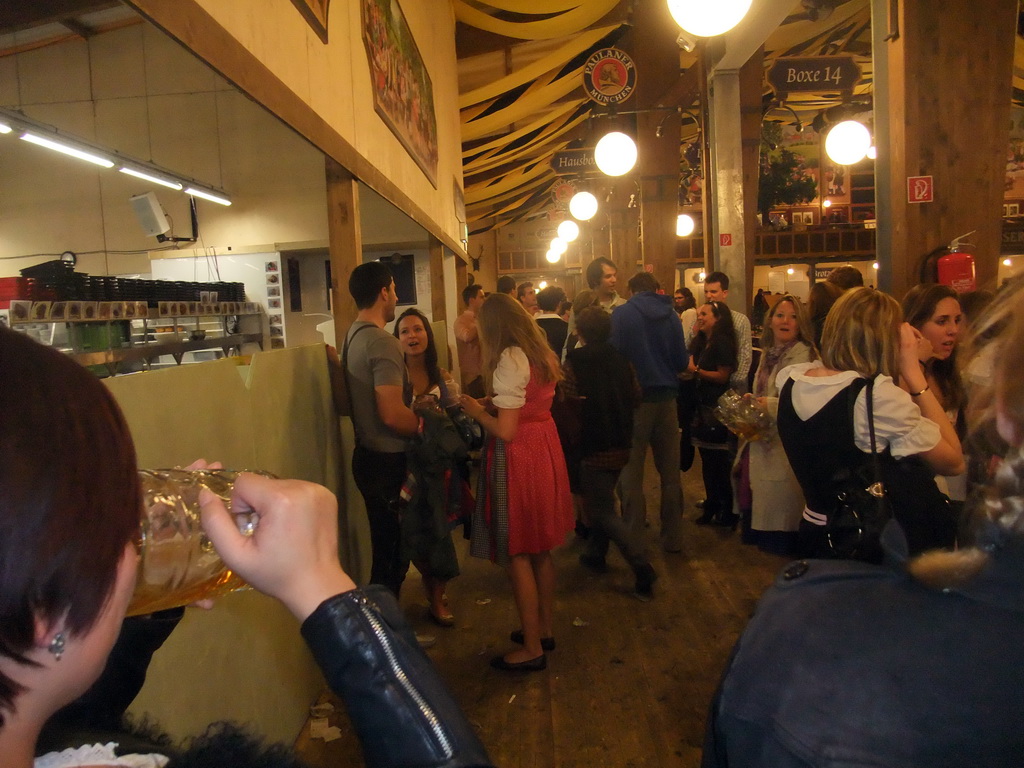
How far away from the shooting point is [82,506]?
1.97 ft

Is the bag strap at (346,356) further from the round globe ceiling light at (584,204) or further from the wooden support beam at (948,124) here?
the round globe ceiling light at (584,204)

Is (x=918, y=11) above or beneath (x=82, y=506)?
above

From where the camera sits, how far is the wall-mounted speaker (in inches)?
350

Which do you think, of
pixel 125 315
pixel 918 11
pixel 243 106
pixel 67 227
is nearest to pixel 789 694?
pixel 918 11

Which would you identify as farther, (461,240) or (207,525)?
(461,240)

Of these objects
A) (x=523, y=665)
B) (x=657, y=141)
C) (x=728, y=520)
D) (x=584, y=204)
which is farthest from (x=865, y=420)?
(x=584, y=204)

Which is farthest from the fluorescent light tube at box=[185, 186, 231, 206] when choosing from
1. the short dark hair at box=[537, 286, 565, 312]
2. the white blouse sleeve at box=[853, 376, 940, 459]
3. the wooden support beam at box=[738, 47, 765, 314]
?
the white blouse sleeve at box=[853, 376, 940, 459]

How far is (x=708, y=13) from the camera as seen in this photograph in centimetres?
395

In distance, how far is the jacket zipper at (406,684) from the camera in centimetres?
69

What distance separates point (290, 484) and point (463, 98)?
10.8 meters

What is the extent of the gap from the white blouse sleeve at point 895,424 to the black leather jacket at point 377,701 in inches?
75.9

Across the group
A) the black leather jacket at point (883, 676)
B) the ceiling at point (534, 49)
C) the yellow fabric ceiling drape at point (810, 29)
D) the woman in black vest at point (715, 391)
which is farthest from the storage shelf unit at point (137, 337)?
the yellow fabric ceiling drape at point (810, 29)

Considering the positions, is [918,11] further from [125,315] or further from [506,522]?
[125,315]

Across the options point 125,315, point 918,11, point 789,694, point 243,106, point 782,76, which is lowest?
point 789,694
